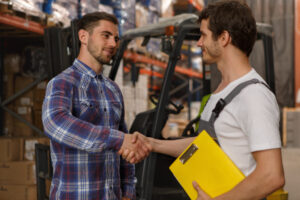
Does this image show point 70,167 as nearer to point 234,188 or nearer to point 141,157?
point 141,157

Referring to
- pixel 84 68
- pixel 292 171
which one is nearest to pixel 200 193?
pixel 84 68

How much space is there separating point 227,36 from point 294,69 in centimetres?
992

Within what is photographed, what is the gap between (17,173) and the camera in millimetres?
3977

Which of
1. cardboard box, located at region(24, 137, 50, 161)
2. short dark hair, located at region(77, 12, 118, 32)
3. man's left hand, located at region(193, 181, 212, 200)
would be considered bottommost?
cardboard box, located at region(24, 137, 50, 161)

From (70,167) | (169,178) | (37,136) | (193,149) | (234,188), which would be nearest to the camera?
(234,188)

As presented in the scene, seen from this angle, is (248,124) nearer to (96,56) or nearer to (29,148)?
(96,56)

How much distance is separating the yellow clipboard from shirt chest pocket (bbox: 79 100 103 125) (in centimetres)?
56

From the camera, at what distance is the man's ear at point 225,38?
1476 millimetres

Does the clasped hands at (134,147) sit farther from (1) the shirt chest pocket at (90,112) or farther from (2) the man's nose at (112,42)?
(2) the man's nose at (112,42)

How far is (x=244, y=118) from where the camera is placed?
1.31m

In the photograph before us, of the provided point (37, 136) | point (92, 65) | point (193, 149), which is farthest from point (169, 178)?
point (193, 149)

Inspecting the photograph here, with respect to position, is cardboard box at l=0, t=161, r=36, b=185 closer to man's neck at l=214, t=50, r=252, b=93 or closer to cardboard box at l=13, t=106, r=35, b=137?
cardboard box at l=13, t=106, r=35, b=137

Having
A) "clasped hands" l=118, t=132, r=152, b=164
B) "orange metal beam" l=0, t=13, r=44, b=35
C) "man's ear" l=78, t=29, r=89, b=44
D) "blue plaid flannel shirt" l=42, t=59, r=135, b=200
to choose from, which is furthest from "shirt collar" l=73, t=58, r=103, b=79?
"orange metal beam" l=0, t=13, r=44, b=35

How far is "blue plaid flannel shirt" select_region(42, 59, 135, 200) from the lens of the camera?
5.71ft
